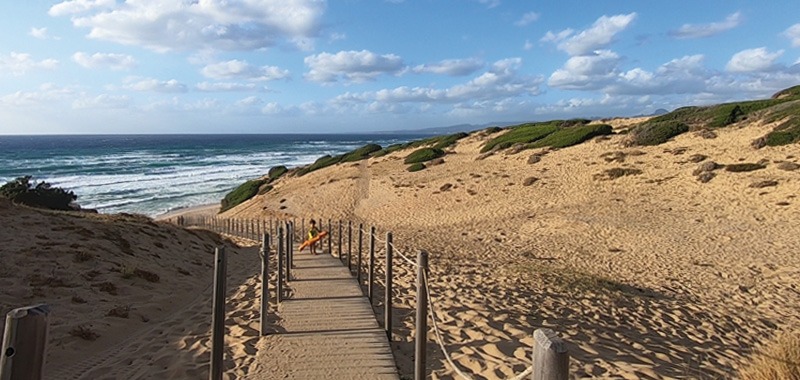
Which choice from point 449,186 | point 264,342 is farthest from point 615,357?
point 449,186

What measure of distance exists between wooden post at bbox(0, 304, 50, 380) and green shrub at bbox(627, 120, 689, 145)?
29.5 meters

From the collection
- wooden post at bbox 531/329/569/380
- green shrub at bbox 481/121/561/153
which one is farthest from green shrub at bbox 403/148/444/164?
wooden post at bbox 531/329/569/380

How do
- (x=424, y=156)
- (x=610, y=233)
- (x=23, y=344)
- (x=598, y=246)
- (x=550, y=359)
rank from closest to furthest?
(x=550, y=359), (x=23, y=344), (x=598, y=246), (x=610, y=233), (x=424, y=156)

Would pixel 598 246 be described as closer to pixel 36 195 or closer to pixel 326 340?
pixel 326 340

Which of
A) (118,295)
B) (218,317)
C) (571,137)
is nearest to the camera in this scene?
(218,317)

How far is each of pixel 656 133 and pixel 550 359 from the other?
2980 cm

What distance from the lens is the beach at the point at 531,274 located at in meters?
5.64

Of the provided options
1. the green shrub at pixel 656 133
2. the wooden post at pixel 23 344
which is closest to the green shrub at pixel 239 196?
the green shrub at pixel 656 133

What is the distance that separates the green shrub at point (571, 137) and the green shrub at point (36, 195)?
2643 cm

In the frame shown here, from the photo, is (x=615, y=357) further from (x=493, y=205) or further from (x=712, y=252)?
(x=493, y=205)

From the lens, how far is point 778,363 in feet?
12.7

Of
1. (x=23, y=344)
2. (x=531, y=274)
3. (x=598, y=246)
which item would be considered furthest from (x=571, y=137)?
(x=23, y=344)

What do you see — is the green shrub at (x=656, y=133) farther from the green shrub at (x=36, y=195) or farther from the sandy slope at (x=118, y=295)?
the green shrub at (x=36, y=195)

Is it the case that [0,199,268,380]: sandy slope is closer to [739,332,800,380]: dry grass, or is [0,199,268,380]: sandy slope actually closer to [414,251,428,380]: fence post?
[414,251,428,380]: fence post
